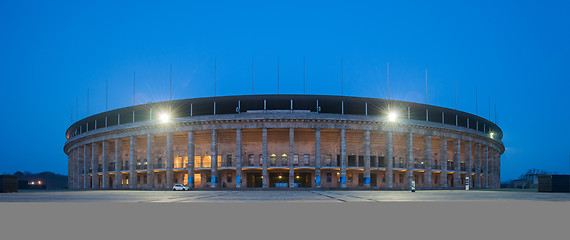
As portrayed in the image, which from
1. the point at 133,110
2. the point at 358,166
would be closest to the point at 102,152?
the point at 133,110

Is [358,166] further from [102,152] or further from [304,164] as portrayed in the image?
[102,152]

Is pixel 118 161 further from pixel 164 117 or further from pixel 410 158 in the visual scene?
pixel 410 158

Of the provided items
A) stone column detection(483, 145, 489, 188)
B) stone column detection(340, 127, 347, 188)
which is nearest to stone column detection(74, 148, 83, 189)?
stone column detection(340, 127, 347, 188)

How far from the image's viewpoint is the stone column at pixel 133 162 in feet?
244

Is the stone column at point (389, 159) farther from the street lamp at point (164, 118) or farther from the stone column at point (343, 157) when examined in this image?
the street lamp at point (164, 118)

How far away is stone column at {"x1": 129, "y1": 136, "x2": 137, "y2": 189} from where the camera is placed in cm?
7425

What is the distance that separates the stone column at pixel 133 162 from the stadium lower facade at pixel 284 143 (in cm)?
17

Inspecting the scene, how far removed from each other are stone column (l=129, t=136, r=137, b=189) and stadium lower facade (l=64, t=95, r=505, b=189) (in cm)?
17

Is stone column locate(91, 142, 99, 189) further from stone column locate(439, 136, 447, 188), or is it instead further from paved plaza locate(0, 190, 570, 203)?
stone column locate(439, 136, 447, 188)

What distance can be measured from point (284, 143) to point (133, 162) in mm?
25220

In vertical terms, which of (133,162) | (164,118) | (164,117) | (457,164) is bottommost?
(457,164)

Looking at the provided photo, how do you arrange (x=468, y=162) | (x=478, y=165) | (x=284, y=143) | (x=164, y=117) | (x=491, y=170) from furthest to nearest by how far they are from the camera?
(x=491, y=170), (x=478, y=165), (x=468, y=162), (x=284, y=143), (x=164, y=117)

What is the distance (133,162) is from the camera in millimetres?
75000

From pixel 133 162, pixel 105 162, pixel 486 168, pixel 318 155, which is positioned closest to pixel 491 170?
pixel 486 168
